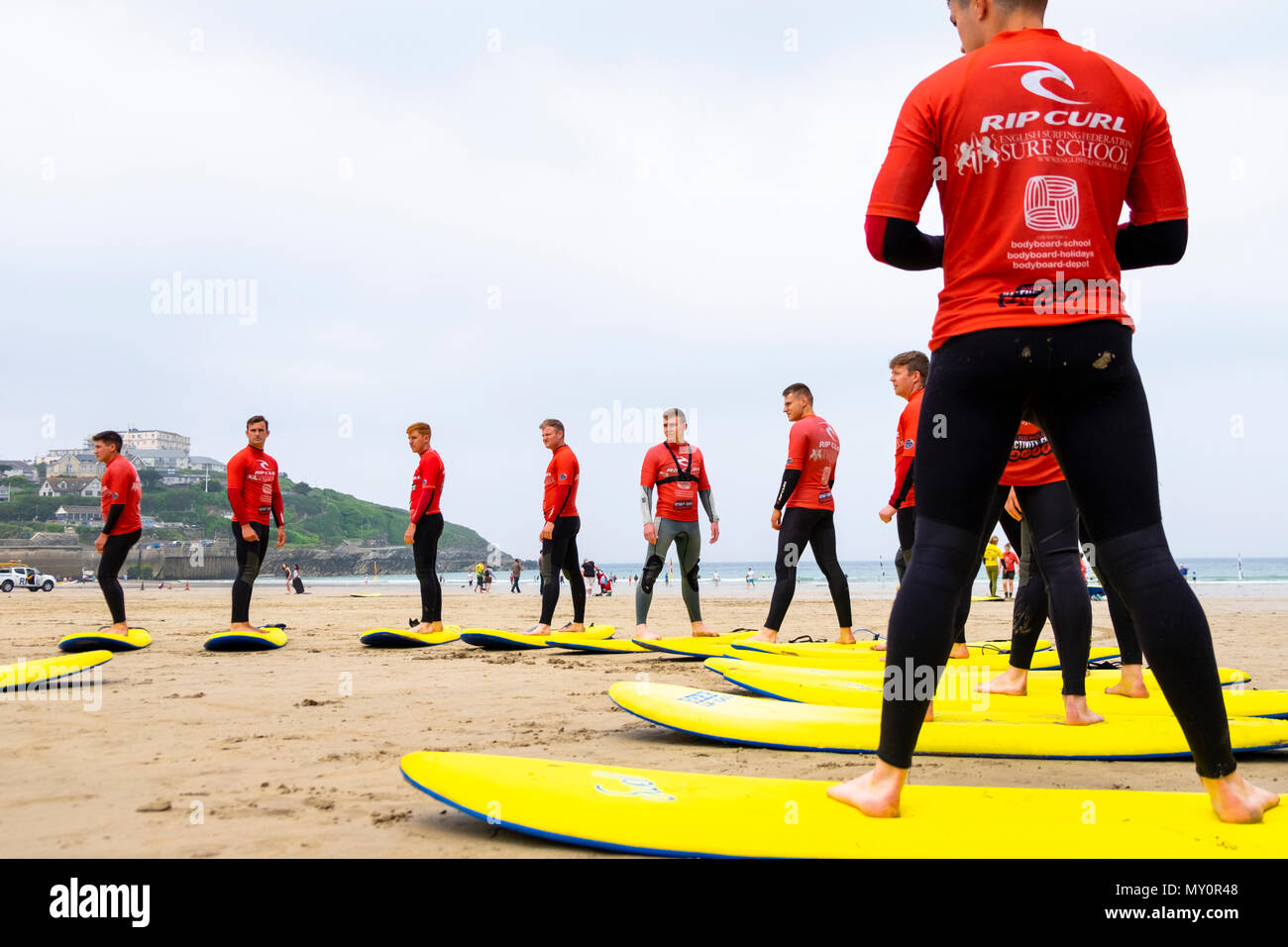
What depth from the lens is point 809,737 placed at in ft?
11.4

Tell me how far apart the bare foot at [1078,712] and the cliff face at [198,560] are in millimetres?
46414

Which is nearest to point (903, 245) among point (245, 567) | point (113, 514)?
point (245, 567)

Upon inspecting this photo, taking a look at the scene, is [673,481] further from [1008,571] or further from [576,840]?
[1008,571]

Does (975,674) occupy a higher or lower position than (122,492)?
lower

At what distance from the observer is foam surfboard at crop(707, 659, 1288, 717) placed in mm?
4035

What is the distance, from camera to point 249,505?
27.2ft

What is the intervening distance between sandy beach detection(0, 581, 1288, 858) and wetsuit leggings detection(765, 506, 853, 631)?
4.01ft

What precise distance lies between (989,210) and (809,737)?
224 centimetres

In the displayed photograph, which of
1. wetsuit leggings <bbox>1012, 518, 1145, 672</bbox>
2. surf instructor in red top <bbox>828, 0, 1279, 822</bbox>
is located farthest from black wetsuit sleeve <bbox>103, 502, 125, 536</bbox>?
surf instructor in red top <bbox>828, 0, 1279, 822</bbox>

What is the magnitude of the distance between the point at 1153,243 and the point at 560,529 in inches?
272

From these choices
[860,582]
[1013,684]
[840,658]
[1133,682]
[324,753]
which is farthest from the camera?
[860,582]
